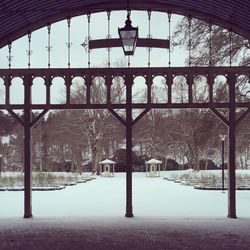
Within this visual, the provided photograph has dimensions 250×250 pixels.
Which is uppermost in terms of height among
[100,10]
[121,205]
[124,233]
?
[100,10]

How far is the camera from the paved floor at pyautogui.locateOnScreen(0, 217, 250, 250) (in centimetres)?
963

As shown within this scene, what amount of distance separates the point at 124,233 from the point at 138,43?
6.26 meters

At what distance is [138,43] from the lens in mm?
14711

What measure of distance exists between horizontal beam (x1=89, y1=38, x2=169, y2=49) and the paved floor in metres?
5.44

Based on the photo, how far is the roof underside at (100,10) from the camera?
12.5 metres

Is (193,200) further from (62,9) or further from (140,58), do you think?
(62,9)

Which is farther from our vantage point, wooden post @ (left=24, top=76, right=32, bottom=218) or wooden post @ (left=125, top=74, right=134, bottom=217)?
wooden post @ (left=24, top=76, right=32, bottom=218)

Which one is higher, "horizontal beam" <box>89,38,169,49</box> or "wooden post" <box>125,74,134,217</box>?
"horizontal beam" <box>89,38,169,49</box>

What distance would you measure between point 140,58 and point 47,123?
33804 millimetres

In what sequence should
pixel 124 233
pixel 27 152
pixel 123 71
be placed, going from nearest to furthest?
pixel 124 233 → pixel 123 71 → pixel 27 152

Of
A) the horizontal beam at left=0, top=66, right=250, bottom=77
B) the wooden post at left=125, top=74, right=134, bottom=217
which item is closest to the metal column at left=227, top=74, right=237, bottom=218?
the horizontal beam at left=0, top=66, right=250, bottom=77

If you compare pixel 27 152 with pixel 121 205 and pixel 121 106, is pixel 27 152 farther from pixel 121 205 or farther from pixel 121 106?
pixel 121 205

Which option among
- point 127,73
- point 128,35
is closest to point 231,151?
point 127,73

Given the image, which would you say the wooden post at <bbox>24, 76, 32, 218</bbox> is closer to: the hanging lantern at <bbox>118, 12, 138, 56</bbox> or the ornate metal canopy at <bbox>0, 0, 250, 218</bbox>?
the ornate metal canopy at <bbox>0, 0, 250, 218</bbox>
